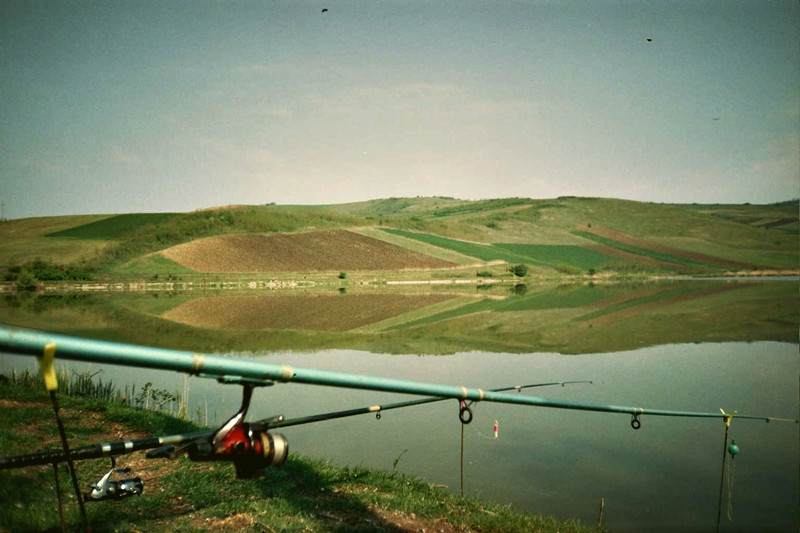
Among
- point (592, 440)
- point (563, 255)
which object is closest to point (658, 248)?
point (563, 255)

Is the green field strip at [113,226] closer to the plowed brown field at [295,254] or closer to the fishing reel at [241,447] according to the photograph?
the plowed brown field at [295,254]

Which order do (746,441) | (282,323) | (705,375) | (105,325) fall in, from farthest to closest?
(282,323) → (105,325) → (705,375) → (746,441)

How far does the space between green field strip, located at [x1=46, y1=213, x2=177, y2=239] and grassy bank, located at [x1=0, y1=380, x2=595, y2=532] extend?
250 feet

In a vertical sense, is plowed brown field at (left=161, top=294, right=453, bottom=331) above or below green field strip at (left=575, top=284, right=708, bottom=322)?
below

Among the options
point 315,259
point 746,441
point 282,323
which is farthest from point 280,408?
point 315,259

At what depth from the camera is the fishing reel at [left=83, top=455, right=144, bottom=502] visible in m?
5.06

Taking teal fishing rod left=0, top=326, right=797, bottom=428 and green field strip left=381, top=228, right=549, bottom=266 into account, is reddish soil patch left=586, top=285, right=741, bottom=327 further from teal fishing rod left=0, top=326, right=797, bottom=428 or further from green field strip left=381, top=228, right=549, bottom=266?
green field strip left=381, top=228, right=549, bottom=266

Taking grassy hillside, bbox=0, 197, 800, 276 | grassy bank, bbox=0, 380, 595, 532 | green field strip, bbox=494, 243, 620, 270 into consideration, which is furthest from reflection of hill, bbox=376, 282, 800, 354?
green field strip, bbox=494, 243, 620, 270

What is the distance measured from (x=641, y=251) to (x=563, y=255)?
13.9 metres

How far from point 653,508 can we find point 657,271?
265 ft

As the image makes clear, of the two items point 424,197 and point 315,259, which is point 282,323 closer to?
point 315,259

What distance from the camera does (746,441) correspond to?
10.4 metres

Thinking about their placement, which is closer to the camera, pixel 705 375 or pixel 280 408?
pixel 280 408

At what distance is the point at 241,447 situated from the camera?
323 centimetres
